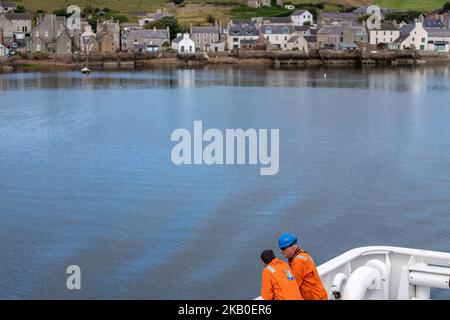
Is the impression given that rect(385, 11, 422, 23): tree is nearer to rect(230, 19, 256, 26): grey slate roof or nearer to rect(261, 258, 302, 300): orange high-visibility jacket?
rect(230, 19, 256, 26): grey slate roof

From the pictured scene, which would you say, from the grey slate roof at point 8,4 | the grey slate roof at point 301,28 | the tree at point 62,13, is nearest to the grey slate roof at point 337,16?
the grey slate roof at point 301,28

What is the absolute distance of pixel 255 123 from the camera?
28969 millimetres

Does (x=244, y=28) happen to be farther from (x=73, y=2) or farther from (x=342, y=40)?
(x=73, y=2)

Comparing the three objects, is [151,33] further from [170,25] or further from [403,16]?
[403,16]

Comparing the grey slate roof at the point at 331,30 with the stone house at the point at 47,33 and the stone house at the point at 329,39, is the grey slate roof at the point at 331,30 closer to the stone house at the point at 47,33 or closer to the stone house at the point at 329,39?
the stone house at the point at 329,39

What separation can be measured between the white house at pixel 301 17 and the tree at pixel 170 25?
1039cm

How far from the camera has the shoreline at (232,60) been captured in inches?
2662

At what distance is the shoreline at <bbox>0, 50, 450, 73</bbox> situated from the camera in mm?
67625

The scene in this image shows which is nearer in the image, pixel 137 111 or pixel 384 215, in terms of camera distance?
pixel 384 215

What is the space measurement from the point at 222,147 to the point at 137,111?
10956 mm

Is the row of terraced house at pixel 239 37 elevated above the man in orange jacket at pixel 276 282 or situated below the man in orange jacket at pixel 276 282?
above

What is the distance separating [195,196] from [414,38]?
57268 millimetres

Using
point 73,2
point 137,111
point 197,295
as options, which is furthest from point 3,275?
point 73,2

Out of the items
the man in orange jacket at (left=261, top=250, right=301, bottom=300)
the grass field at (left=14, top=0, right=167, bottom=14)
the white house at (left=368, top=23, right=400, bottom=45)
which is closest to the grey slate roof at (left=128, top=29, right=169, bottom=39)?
the grass field at (left=14, top=0, right=167, bottom=14)
